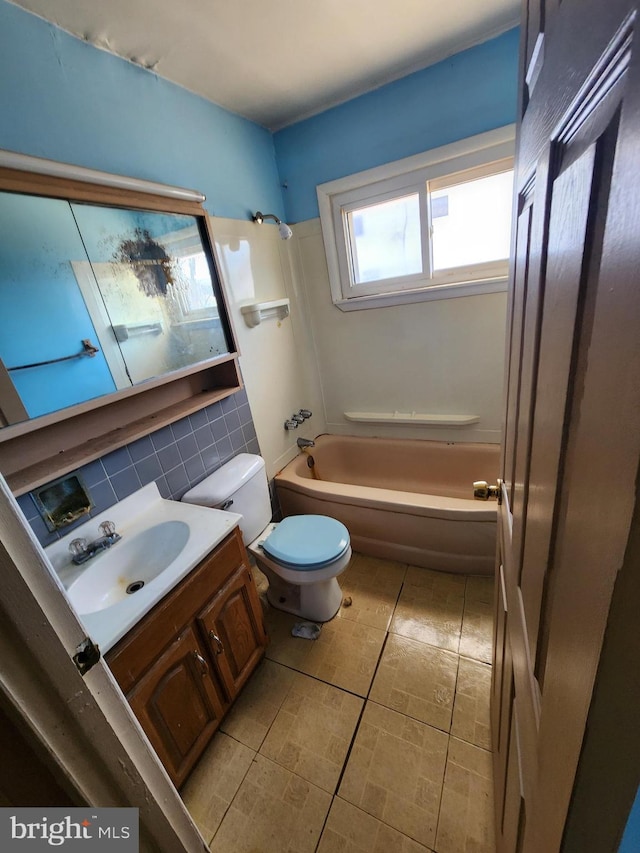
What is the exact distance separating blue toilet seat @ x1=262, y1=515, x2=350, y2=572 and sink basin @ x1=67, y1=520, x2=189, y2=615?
466 mm

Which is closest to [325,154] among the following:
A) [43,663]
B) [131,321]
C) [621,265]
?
[131,321]

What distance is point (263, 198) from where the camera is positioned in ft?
6.63

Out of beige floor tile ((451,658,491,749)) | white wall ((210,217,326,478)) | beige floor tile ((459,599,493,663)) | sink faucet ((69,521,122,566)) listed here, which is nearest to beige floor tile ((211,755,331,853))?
beige floor tile ((451,658,491,749))

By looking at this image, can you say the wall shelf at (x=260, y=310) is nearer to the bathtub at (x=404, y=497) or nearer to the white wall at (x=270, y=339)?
the white wall at (x=270, y=339)

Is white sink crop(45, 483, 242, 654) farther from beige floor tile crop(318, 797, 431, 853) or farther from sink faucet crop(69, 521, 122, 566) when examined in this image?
beige floor tile crop(318, 797, 431, 853)

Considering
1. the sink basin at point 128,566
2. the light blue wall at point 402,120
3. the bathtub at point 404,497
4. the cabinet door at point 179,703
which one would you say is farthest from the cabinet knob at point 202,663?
the light blue wall at point 402,120

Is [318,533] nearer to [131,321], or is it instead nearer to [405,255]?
[131,321]

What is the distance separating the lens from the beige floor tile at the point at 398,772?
1034 mm

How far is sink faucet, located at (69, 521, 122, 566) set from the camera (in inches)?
44.5

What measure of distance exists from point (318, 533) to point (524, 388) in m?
1.25

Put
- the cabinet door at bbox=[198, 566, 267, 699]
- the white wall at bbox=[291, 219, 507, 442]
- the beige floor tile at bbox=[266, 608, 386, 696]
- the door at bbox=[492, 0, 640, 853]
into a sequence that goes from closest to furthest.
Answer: the door at bbox=[492, 0, 640, 853] < the cabinet door at bbox=[198, 566, 267, 699] < the beige floor tile at bbox=[266, 608, 386, 696] < the white wall at bbox=[291, 219, 507, 442]

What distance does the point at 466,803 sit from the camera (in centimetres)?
104

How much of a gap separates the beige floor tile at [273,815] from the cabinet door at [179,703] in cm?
21

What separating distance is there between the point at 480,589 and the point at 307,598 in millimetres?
883
